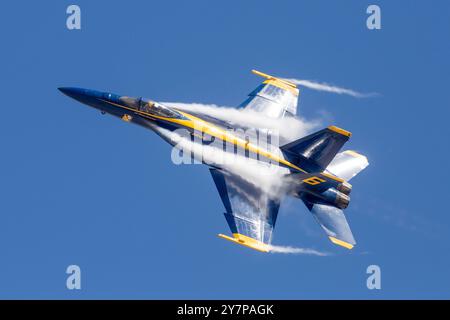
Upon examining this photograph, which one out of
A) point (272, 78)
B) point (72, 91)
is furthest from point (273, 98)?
point (72, 91)

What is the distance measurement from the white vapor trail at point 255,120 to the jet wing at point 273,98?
1.53 ft

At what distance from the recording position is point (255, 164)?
4488cm

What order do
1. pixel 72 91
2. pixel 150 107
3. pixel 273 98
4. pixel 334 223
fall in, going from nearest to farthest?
pixel 334 223 < pixel 150 107 < pixel 72 91 < pixel 273 98

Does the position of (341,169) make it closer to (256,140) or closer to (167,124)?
(256,140)

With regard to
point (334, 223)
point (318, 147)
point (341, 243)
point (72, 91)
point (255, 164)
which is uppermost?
point (72, 91)

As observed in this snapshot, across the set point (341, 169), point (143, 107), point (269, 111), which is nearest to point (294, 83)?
point (269, 111)

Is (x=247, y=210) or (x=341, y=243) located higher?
(x=247, y=210)

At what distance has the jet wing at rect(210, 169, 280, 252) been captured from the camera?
4359 centimetres

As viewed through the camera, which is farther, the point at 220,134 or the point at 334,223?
the point at 334,223

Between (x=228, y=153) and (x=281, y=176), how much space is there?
2.79m

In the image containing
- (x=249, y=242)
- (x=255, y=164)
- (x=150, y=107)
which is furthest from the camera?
(x=150, y=107)

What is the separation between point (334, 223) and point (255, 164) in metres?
4.78

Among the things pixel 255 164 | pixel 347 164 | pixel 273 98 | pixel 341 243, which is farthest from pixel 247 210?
pixel 273 98

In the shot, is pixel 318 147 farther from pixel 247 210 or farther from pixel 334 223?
pixel 247 210
